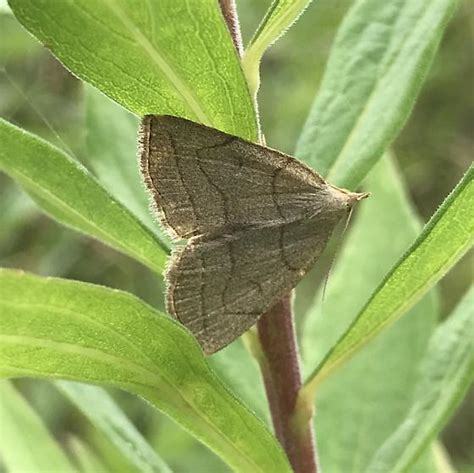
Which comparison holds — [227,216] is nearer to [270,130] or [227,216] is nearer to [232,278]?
[232,278]

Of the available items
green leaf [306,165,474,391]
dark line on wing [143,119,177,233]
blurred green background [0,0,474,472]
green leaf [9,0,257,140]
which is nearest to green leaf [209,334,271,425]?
green leaf [306,165,474,391]

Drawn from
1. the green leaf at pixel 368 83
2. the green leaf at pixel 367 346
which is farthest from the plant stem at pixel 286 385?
the green leaf at pixel 367 346

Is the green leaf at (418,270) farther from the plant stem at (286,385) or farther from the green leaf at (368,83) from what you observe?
the green leaf at (368,83)

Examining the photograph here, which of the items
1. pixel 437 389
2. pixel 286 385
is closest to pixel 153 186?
pixel 286 385

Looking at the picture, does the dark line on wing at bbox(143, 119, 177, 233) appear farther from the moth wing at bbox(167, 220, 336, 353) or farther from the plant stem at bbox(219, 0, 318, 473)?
the plant stem at bbox(219, 0, 318, 473)

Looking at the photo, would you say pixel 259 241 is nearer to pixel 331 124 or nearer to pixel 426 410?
pixel 331 124
